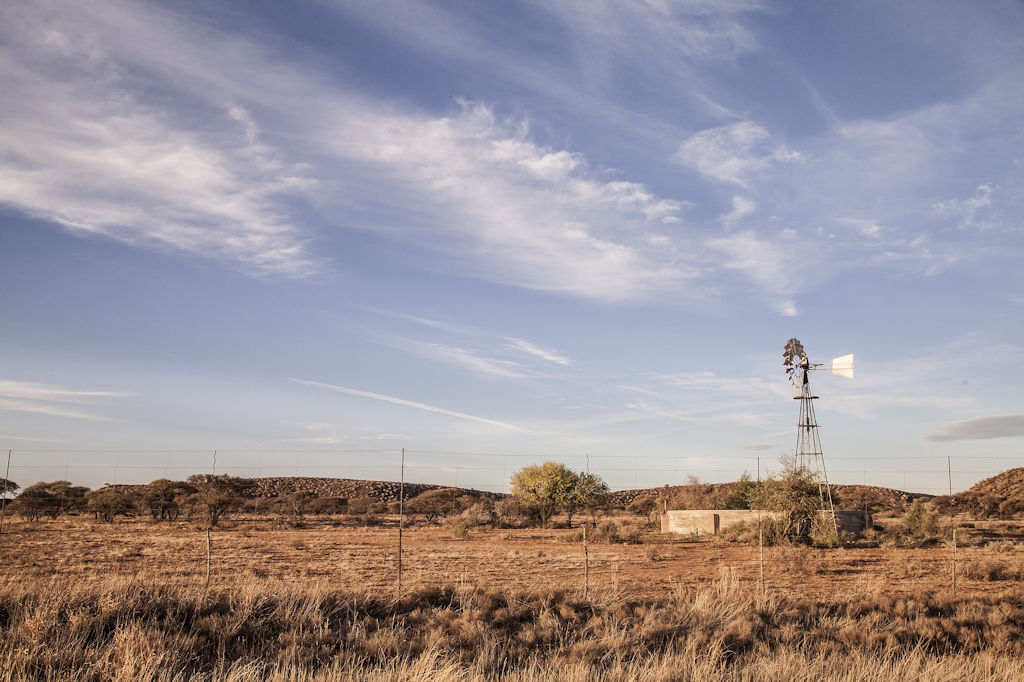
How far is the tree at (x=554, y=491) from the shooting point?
57969 mm

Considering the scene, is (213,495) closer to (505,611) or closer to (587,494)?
(587,494)

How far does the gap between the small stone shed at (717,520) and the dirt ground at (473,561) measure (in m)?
2.38

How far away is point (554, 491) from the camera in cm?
5866

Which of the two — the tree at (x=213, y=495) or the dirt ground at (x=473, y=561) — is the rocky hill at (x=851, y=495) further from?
the tree at (x=213, y=495)

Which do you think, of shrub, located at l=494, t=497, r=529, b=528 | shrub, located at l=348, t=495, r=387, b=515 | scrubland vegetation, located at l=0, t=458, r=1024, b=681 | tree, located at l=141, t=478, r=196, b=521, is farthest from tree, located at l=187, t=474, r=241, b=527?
shrub, located at l=494, t=497, r=529, b=528

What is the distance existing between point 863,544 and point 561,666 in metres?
32.2


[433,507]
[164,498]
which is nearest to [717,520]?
[433,507]

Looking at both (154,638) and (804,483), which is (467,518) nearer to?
(804,483)

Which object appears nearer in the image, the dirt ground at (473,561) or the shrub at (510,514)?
the dirt ground at (473,561)

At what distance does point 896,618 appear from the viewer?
1545 centimetres

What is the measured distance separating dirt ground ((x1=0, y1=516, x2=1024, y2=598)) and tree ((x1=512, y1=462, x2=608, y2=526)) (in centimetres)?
1423

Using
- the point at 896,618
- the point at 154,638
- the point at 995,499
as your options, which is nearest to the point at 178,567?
the point at 154,638

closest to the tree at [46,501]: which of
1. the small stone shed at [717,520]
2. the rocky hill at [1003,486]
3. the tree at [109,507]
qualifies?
the tree at [109,507]

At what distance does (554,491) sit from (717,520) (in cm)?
1805
